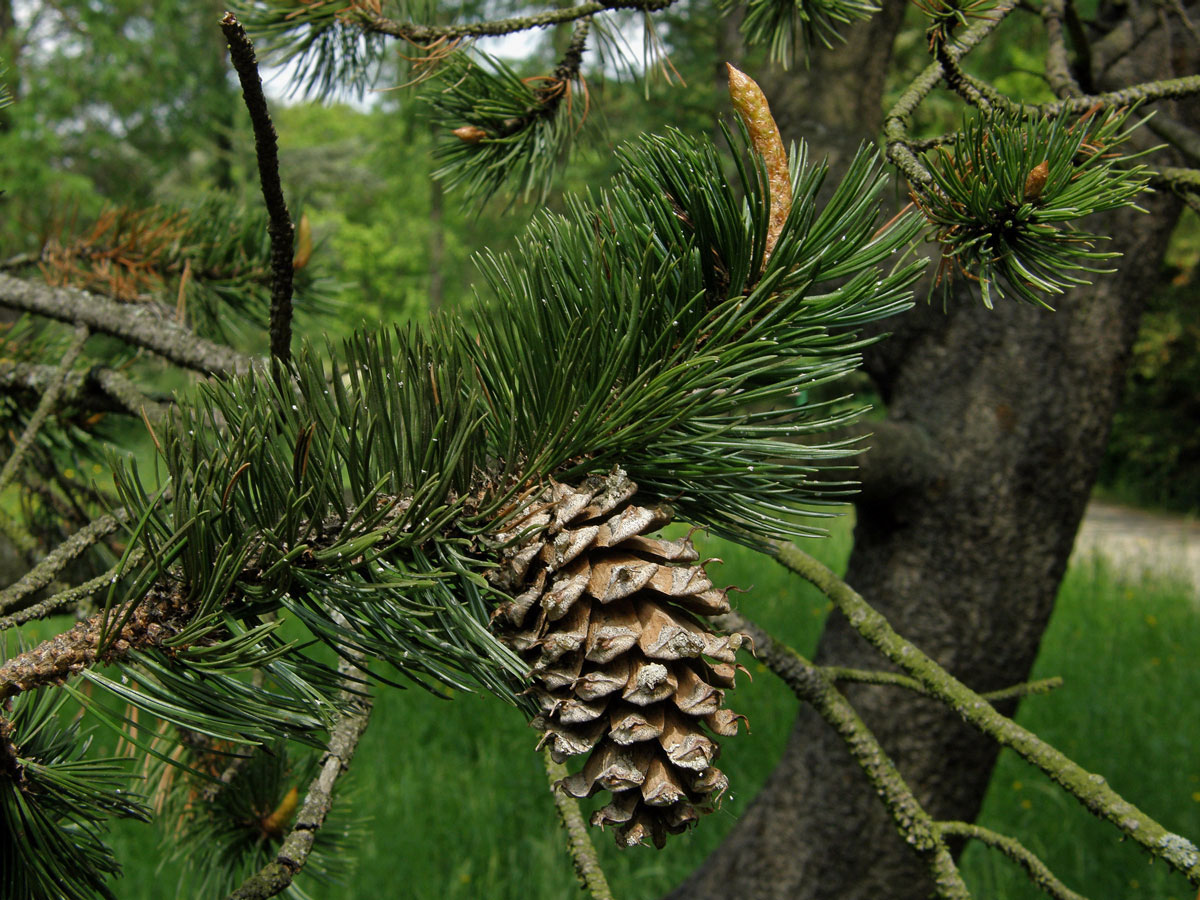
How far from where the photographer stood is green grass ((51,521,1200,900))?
2.68 meters

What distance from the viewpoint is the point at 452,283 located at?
17.8 m

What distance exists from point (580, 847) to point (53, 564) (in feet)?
1.60

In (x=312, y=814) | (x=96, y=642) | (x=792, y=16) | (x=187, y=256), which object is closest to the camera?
(x=96, y=642)

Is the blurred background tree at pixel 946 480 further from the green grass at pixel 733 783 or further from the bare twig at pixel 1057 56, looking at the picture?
the bare twig at pixel 1057 56

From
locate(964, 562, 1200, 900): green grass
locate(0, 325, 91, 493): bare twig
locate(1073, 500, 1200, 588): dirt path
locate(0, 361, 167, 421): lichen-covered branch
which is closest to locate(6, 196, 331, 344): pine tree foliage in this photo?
locate(0, 361, 167, 421): lichen-covered branch

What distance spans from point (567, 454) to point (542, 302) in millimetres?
102

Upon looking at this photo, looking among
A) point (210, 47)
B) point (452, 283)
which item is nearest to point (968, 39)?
point (210, 47)

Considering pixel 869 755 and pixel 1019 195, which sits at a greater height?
pixel 1019 195

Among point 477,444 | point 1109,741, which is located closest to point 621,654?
point 477,444

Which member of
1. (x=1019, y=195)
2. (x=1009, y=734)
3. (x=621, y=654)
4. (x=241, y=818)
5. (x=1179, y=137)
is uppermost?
(x=1179, y=137)

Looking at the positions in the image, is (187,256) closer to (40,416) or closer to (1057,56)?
(40,416)

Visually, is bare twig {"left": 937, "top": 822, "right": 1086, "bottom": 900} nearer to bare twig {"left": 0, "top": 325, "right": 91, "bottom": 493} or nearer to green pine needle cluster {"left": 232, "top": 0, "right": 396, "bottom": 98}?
bare twig {"left": 0, "top": 325, "right": 91, "bottom": 493}

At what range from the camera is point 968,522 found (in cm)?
196

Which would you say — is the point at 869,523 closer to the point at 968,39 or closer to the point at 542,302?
the point at 968,39
